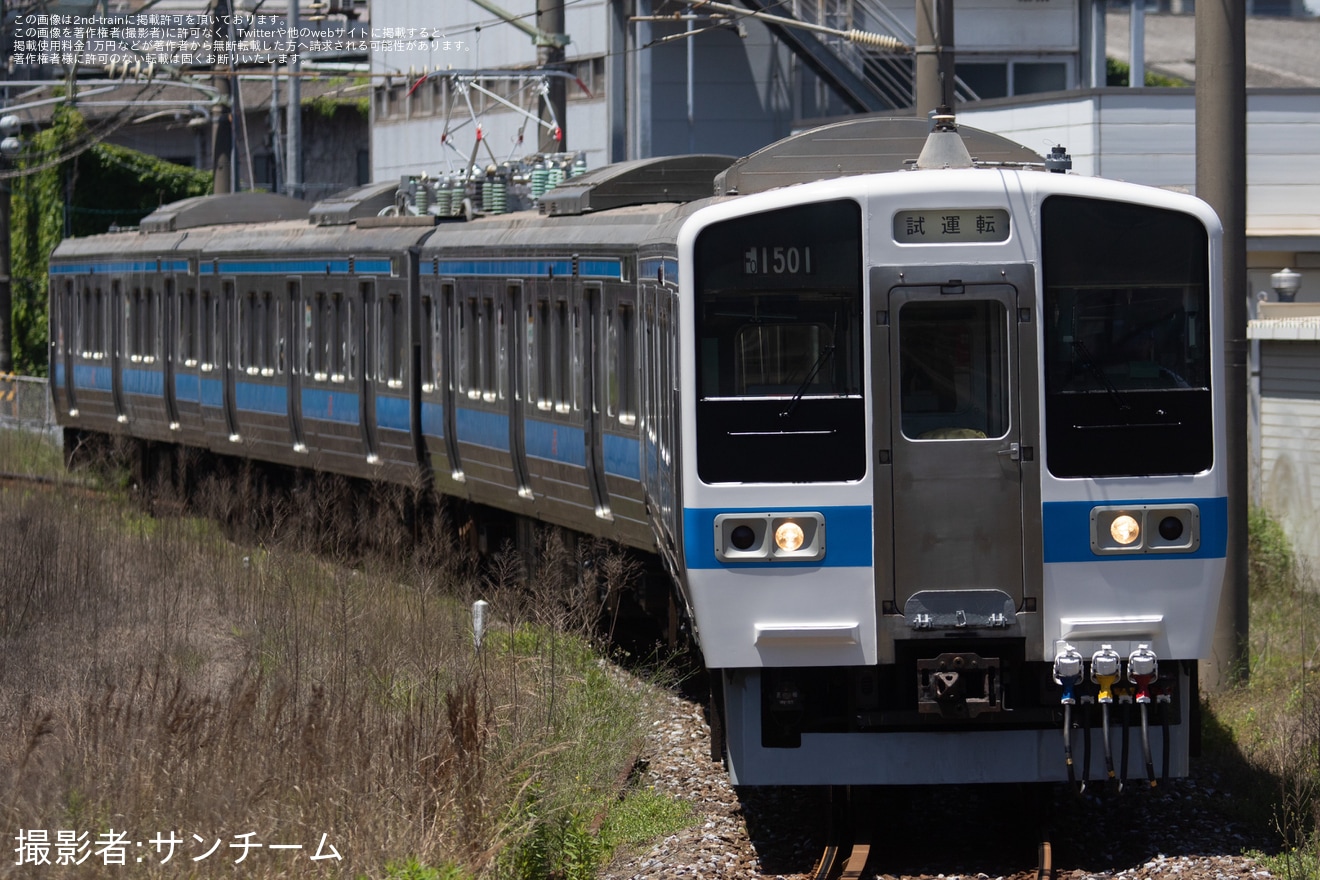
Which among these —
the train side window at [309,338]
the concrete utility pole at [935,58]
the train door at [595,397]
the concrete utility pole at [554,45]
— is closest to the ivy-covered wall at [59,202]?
the concrete utility pole at [554,45]

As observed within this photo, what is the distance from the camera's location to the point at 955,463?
7836mm

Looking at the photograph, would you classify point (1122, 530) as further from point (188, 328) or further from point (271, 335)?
point (188, 328)

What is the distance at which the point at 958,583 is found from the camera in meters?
7.86

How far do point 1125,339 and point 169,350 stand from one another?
14916mm

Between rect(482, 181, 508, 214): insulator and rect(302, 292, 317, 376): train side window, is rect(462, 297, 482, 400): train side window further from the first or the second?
rect(302, 292, 317, 376): train side window

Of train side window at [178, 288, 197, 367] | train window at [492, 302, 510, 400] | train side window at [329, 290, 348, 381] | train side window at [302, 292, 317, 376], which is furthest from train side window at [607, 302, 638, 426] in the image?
train side window at [178, 288, 197, 367]

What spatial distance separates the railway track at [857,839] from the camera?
25.1 feet

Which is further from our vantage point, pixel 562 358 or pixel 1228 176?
pixel 562 358

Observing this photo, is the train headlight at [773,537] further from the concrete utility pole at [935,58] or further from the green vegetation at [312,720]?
the concrete utility pole at [935,58]

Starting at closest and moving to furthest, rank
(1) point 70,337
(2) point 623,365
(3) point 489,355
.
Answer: (2) point 623,365 → (3) point 489,355 → (1) point 70,337

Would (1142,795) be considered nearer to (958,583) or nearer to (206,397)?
(958,583)

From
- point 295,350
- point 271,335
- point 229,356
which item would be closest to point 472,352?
point 295,350

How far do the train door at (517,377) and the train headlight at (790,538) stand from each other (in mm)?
6257

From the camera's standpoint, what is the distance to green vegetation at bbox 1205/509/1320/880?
8133mm
